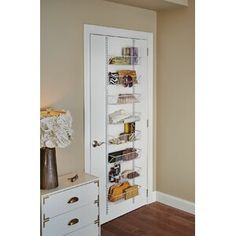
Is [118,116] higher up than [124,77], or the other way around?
[124,77]

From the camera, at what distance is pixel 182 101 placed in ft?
12.3

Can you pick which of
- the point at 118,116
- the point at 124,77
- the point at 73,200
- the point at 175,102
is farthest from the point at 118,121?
the point at 73,200

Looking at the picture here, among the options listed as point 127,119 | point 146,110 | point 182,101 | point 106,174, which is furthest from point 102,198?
point 182,101

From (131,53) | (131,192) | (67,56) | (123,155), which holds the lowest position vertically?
(131,192)

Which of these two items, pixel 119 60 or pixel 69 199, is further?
pixel 119 60

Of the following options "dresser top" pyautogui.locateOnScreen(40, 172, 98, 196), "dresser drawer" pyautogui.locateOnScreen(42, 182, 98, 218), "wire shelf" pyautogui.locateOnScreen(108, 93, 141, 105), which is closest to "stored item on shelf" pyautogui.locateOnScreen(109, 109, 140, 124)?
"wire shelf" pyautogui.locateOnScreen(108, 93, 141, 105)

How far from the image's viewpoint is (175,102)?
3.82 metres

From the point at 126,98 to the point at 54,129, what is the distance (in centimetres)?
130

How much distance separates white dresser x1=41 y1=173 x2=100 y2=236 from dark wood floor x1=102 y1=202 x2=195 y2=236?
532 mm

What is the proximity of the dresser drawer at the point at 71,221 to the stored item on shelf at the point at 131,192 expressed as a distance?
0.85 meters

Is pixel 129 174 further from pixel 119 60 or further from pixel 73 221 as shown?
pixel 119 60

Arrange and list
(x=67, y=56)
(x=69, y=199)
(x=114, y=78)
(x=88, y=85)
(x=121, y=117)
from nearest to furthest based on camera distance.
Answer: (x=69, y=199)
(x=67, y=56)
(x=88, y=85)
(x=114, y=78)
(x=121, y=117)
